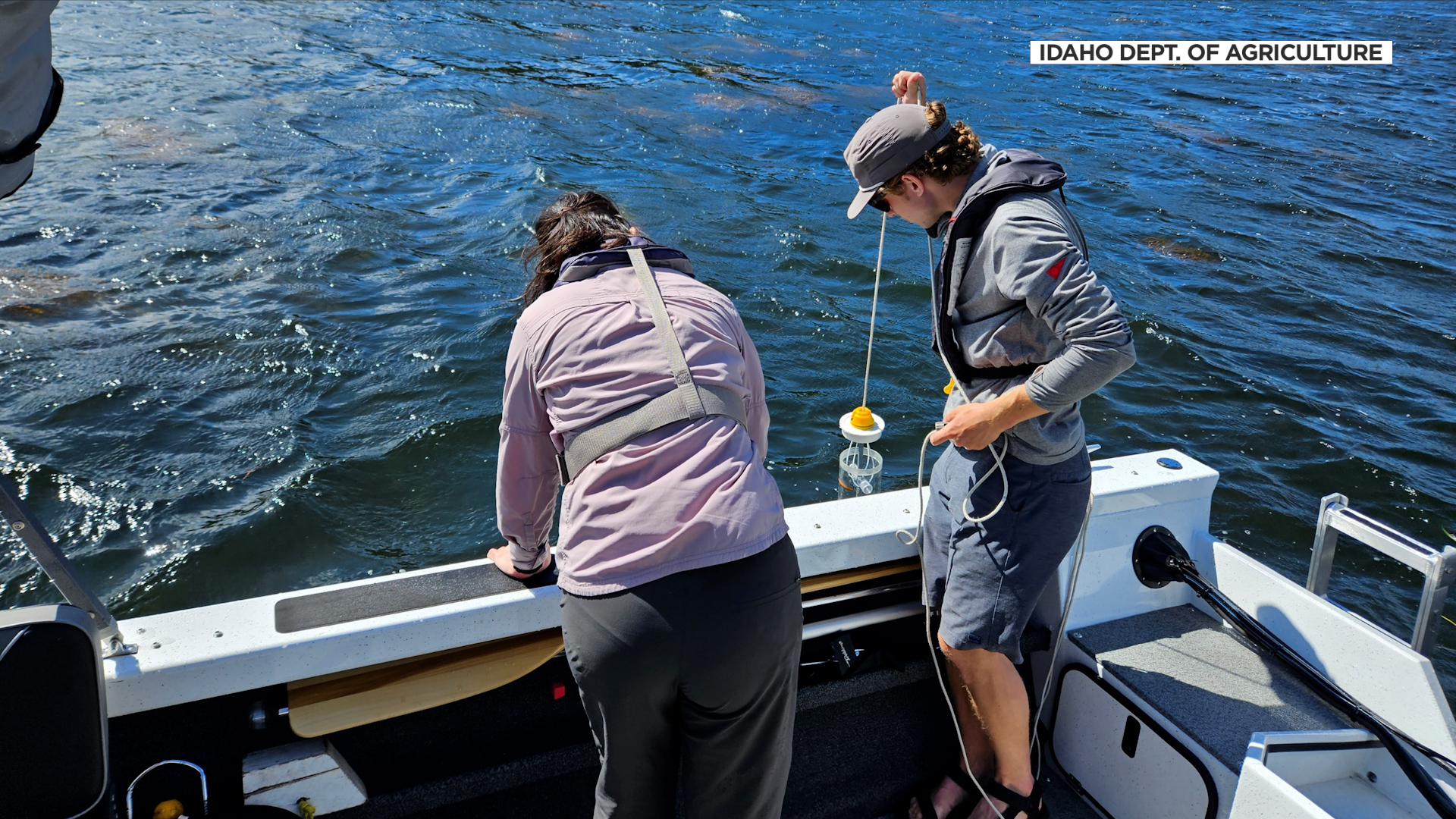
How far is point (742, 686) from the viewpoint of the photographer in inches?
65.9

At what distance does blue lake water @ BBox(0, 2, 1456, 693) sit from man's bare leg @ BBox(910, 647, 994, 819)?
263 centimetres

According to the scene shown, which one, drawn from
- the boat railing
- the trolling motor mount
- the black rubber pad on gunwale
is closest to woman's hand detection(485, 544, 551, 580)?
the black rubber pad on gunwale

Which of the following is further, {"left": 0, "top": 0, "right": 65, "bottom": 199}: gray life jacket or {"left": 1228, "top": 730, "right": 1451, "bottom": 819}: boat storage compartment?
{"left": 1228, "top": 730, "right": 1451, "bottom": 819}: boat storage compartment

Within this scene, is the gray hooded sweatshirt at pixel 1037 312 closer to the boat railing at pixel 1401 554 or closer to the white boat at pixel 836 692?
the white boat at pixel 836 692

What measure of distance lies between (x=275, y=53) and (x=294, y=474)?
8.79 meters

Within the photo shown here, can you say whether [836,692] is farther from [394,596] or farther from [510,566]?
[394,596]

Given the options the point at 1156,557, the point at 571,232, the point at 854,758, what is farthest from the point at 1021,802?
the point at 571,232

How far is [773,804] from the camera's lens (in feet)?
6.06

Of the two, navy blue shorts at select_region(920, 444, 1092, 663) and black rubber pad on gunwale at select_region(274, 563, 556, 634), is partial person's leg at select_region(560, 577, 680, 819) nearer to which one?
black rubber pad on gunwale at select_region(274, 563, 556, 634)

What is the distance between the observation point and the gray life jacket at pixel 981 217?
81.9 inches

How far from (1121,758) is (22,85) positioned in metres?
2.79

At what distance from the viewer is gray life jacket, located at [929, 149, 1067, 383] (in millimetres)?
2080

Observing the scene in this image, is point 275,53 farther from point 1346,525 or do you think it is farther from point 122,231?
point 1346,525

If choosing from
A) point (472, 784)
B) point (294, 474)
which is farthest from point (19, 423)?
point (472, 784)
